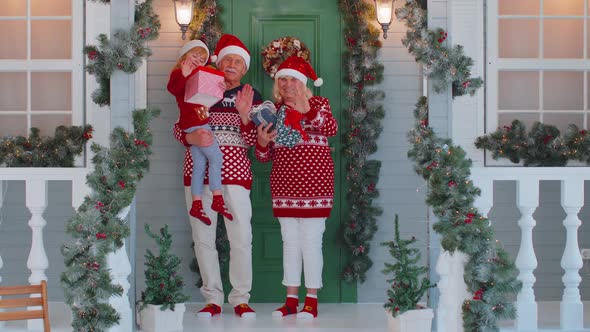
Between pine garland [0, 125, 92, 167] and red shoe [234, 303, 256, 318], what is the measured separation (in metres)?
1.55

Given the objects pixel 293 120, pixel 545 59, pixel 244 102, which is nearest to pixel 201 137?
pixel 244 102

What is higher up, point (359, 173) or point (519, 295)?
point (359, 173)

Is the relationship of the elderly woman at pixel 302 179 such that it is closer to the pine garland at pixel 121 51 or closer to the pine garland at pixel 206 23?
the pine garland at pixel 206 23

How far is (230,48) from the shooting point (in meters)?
6.23

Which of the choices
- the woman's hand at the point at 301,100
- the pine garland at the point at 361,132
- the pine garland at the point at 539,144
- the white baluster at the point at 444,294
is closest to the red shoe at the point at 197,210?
the woman's hand at the point at 301,100

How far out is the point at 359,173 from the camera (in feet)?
22.3

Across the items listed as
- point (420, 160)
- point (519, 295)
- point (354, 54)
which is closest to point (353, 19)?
point (354, 54)

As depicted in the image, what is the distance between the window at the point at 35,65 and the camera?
674 centimetres

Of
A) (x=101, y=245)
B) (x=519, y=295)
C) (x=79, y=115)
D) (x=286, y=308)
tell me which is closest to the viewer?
(x=101, y=245)

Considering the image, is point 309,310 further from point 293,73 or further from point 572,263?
point 572,263

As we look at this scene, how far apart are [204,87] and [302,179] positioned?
3.07 ft

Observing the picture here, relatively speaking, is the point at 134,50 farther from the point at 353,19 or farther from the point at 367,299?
the point at 367,299

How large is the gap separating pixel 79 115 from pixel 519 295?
131 inches

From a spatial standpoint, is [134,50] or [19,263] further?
[19,263]
